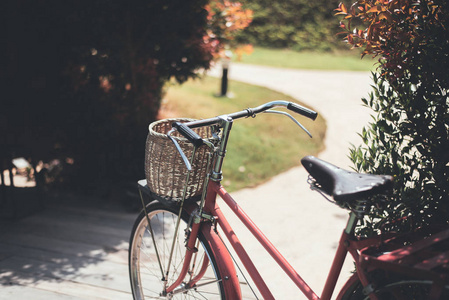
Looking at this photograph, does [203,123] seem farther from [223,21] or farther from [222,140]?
[223,21]

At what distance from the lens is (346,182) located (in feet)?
6.27

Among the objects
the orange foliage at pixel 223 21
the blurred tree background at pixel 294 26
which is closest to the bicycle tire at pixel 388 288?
the orange foliage at pixel 223 21

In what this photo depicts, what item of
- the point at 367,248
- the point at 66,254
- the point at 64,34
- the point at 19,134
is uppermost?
the point at 64,34

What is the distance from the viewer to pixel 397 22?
238 centimetres

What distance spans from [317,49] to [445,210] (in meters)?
14.1

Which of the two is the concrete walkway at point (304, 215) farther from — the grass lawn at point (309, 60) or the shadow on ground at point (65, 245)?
the grass lawn at point (309, 60)

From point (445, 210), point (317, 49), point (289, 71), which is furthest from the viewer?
point (317, 49)

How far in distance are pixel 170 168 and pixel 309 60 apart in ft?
40.2

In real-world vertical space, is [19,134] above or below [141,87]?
below

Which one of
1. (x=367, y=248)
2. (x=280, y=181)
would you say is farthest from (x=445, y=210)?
(x=280, y=181)

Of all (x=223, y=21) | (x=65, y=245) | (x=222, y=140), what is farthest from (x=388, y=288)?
(x=223, y=21)

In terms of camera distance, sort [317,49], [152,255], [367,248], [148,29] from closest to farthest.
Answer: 1. [367,248]
2. [152,255]
3. [148,29]
4. [317,49]

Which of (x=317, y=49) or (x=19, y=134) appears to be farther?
(x=317, y=49)

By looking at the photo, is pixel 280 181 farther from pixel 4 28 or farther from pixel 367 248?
pixel 367 248
